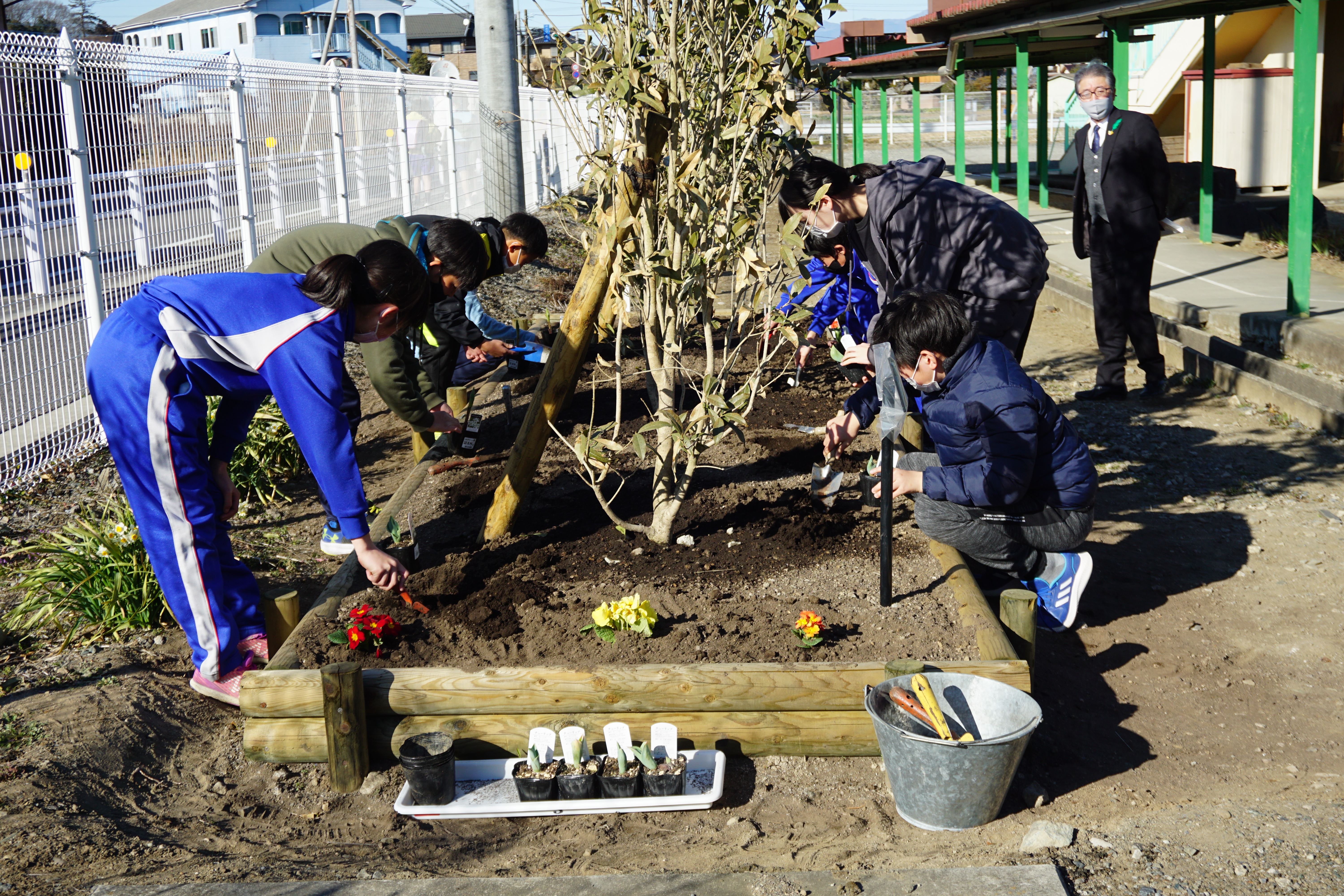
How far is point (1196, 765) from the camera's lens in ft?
10.8

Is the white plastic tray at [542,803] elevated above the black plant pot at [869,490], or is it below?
below

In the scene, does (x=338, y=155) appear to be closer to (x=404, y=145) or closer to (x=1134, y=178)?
(x=404, y=145)

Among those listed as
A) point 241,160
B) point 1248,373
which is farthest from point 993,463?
point 241,160

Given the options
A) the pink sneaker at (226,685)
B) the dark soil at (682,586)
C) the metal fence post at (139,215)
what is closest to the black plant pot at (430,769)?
the dark soil at (682,586)

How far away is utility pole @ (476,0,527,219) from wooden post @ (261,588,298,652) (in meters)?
9.13

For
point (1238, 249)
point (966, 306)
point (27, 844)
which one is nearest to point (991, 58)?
point (1238, 249)

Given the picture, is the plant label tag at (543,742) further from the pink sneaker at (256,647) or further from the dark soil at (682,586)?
the pink sneaker at (256,647)

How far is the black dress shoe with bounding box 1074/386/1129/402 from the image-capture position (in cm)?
709

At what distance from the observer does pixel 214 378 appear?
3.31 meters

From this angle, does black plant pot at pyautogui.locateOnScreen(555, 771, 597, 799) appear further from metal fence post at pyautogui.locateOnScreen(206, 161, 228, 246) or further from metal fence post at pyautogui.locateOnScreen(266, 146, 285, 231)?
metal fence post at pyautogui.locateOnScreen(266, 146, 285, 231)

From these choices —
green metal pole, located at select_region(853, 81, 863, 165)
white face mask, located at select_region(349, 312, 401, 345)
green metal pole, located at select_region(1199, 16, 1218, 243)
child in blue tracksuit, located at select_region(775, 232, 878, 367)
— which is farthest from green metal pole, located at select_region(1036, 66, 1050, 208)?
white face mask, located at select_region(349, 312, 401, 345)

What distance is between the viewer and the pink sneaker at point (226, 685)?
3.60 metres

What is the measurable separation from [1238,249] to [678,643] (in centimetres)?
1027

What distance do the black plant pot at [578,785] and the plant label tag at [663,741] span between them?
0.63 ft
